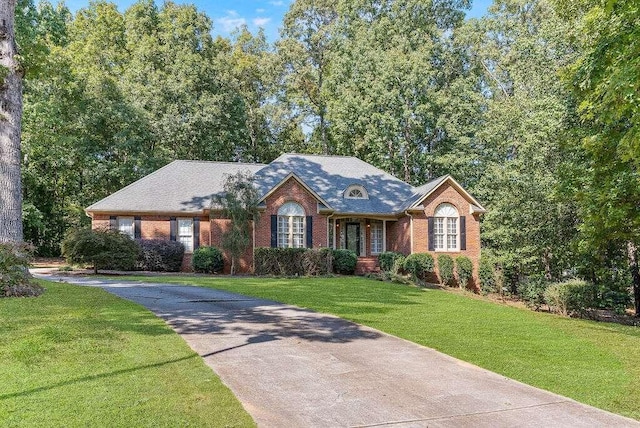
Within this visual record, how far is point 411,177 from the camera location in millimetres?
36656

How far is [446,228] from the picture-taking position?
2405 centimetres

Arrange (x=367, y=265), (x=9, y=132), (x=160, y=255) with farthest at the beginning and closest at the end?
(x=367, y=265) < (x=160, y=255) < (x=9, y=132)

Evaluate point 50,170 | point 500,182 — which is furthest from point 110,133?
point 500,182

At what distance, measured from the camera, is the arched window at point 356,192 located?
25883 mm

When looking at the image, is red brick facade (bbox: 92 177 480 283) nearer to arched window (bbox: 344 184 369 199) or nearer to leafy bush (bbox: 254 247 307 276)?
leafy bush (bbox: 254 247 307 276)

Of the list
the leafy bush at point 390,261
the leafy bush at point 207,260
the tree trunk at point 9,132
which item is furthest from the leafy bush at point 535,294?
the tree trunk at point 9,132

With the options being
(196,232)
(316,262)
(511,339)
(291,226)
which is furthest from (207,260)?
(511,339)

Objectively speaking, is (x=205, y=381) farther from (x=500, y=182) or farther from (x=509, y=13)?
(x=509, y=13)

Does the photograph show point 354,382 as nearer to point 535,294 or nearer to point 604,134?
point 604,134

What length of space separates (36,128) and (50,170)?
5.04 metres

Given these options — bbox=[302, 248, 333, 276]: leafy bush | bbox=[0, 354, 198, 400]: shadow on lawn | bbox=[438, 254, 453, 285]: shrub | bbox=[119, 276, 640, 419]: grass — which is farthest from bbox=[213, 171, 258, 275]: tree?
bbox=[0, 354, 198, 400]: shadow on lawn

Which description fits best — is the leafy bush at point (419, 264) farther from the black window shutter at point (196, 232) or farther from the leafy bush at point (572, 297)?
the black window shutter at point (196, 232)

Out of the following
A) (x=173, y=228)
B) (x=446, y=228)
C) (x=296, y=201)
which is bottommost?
(x=446, y=228)

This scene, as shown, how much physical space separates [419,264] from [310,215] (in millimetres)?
5546
